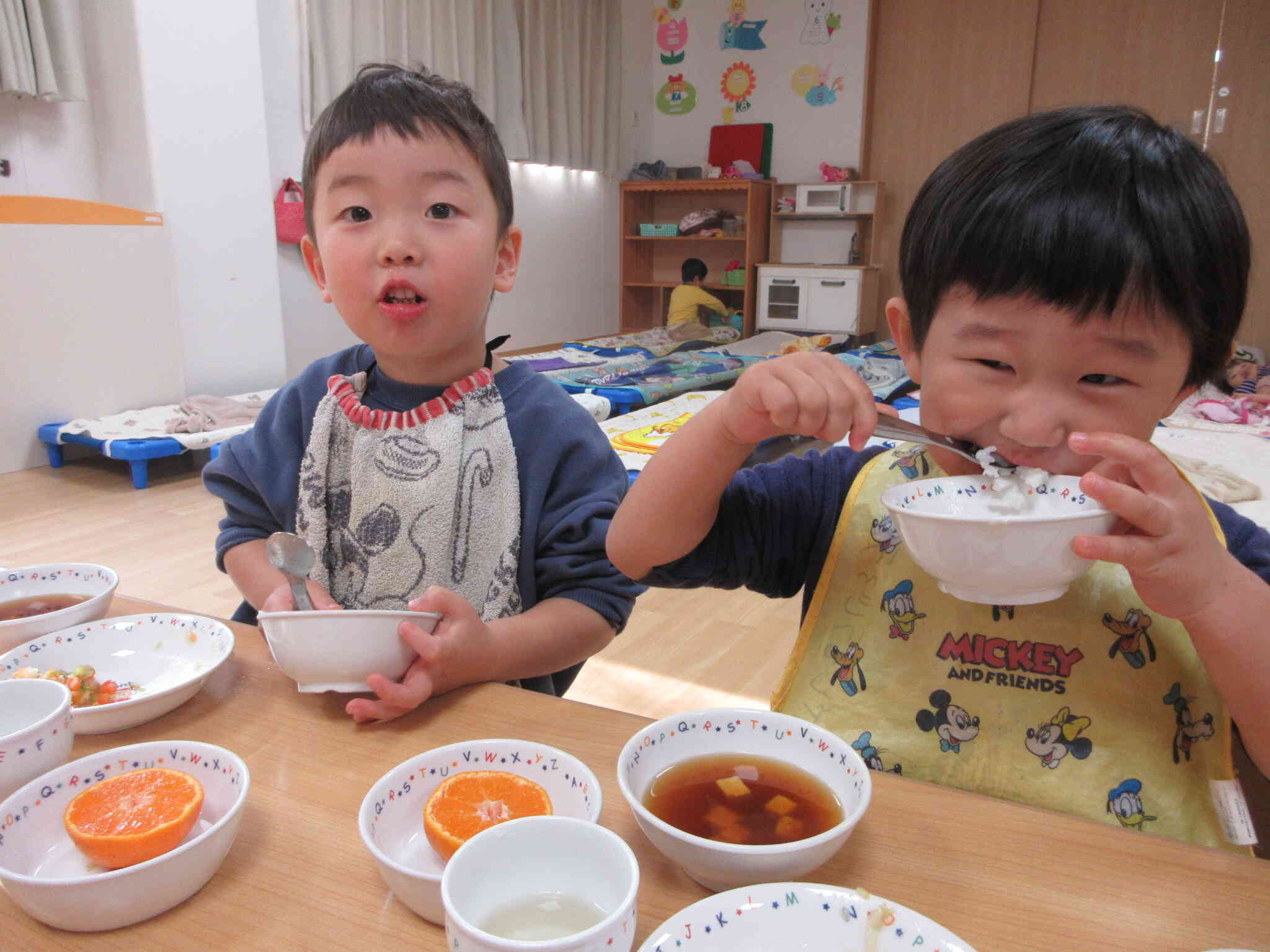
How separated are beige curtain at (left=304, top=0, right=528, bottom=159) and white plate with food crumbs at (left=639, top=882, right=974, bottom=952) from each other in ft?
15.8

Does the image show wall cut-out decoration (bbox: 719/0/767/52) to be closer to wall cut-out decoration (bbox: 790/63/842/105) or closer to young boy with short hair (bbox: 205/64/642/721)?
wall cut-out decoration (bbox: 790/63/842/105)

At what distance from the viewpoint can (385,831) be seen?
60 centimetres

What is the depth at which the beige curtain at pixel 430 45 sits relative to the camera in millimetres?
5086

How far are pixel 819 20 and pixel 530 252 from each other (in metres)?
2.93

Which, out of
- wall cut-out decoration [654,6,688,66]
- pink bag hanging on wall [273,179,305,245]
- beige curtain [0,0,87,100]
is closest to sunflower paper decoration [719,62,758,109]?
wall cut-out decoration [654,6,688,66]

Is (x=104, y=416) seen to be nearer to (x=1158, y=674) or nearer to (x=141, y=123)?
(x=141, y=123)

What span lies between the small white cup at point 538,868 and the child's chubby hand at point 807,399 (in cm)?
38

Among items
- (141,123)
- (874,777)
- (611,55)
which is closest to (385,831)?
(874,777)

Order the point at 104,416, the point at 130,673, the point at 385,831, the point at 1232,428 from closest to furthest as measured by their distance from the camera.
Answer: the point at 385,831 < the point at 130,673 < the point at 1232,428 < the point at 104,416

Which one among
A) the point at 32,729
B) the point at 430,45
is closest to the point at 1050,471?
the point at 32,729

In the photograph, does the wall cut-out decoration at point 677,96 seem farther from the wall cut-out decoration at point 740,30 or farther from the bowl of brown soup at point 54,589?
the bowl of brown soup at point 54,589

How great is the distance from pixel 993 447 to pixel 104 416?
175 inches

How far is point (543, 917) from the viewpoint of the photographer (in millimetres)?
520

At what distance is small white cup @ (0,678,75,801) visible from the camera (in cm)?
64
